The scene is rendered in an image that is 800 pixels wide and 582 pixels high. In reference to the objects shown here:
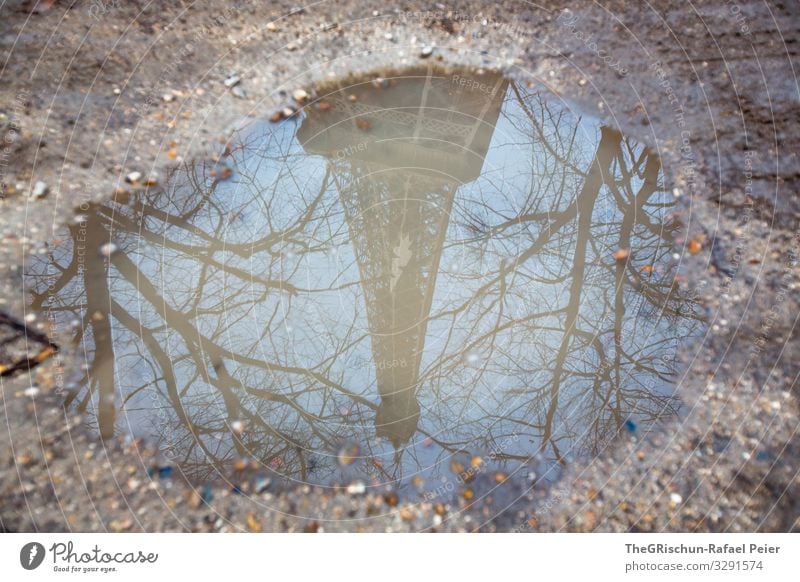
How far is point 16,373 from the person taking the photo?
2342mm

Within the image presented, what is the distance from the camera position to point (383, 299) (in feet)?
8.17

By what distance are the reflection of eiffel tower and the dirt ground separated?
0.79 feet
